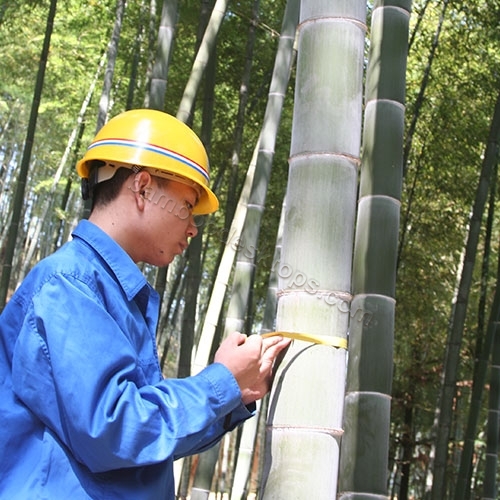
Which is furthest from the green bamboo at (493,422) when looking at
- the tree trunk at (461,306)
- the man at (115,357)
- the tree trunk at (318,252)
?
the man at (115,357)

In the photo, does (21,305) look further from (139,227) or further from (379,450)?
(379,450)

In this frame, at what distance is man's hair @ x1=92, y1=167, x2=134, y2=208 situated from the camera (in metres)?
1.29

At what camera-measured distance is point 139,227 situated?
4.24 feet

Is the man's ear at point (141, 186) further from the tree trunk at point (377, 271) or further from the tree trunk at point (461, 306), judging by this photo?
the tree trunk at point (461, 306)

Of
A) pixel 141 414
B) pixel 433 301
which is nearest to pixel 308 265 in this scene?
pixel 141 414

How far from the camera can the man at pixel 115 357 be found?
1062 millimetres

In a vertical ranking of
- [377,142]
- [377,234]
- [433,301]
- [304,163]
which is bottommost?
[304,163]

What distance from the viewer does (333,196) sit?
53.8 inches

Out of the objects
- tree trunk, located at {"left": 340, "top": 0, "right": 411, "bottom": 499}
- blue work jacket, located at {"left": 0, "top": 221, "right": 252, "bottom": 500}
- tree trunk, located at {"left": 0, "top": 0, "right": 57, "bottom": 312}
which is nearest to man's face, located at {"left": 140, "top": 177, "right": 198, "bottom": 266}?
blue work jacket, located at {"left": 0, "top": 221, "right": 252, "bottom": 500}

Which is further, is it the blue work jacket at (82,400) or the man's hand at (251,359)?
the man's hand at (251,359)

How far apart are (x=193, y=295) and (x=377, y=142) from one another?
289 centimetres

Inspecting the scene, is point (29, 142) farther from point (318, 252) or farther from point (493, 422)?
point (318, 252)

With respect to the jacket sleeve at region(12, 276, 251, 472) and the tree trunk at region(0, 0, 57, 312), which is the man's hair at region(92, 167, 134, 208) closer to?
Result: the jacket sleeve at region(12, 276, 251, 472)

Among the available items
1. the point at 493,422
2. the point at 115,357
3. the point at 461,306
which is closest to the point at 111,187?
the point at 115,357
